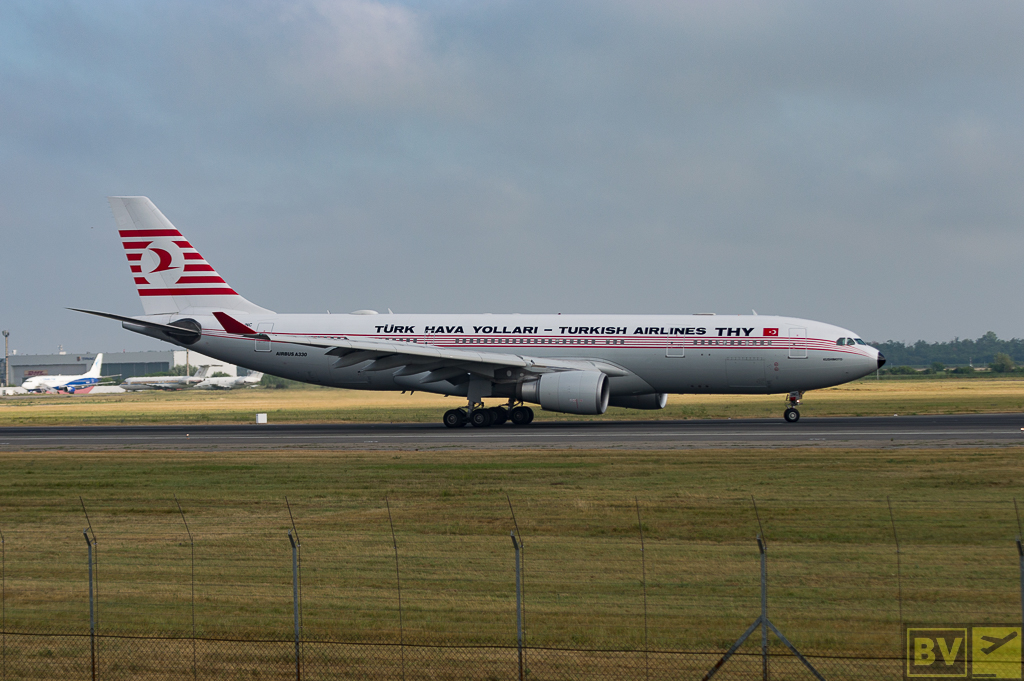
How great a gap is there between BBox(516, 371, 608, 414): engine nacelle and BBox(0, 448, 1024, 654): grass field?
8394 mm

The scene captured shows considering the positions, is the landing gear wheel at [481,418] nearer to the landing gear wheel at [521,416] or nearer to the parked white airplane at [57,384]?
the landing gear wheel at [521,416]

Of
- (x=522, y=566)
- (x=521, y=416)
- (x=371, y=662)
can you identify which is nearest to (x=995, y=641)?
(x=522, y=566)

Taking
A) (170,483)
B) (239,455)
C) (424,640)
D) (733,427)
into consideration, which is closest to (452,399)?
(733,427)

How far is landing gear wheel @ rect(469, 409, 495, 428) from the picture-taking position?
3959 cm

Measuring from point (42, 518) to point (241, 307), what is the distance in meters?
24.7

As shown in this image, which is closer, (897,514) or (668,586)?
(668,586)

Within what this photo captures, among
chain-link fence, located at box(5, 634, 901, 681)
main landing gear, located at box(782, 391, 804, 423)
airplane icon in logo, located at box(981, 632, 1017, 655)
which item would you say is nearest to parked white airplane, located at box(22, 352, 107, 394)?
main landing gear, located at box(782, 391, 804, 423)

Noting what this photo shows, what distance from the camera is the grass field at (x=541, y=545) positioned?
12.0 meters

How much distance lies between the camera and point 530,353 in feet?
132

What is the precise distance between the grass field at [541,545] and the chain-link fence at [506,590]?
0.06 metres

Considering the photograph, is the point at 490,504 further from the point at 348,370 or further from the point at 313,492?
the point at 348,370

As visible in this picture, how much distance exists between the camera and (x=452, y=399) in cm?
6988

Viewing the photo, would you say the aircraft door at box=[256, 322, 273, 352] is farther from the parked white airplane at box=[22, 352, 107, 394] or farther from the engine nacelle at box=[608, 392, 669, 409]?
the parked white airplane at box=[22, 352, 107, 394]

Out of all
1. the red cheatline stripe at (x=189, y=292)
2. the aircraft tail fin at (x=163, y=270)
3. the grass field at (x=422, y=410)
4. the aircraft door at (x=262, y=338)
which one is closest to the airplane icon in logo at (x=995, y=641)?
the grass field at (x=422, y=410)
